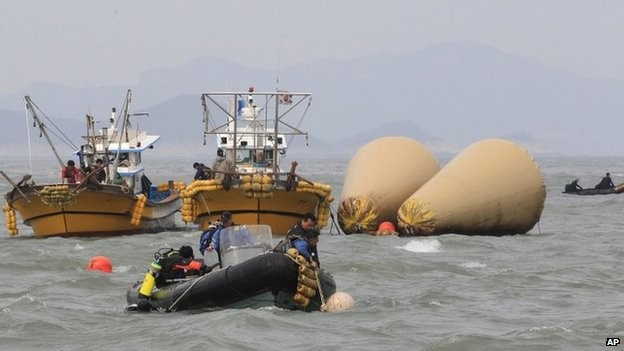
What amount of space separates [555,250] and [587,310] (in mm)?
10565

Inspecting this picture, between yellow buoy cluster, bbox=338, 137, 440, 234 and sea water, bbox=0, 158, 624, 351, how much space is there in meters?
0.85

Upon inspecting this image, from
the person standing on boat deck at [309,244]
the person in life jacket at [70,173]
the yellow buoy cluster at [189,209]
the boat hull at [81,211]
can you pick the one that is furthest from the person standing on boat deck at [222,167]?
the person standing on boat deck at [309,244]

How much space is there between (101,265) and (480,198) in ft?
34.2

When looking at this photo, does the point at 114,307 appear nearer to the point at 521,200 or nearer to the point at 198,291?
the point at 198,291

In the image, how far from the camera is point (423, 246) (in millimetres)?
30422

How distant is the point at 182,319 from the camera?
18.6 m

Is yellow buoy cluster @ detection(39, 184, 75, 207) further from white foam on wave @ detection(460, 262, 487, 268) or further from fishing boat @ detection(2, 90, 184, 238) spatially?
white foam on wave @ detection(460, 262, 487, 268)

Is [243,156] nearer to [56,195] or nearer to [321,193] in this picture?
[321,193]

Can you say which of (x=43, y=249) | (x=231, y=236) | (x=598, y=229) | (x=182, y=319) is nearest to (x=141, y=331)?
(x=182, y=319)

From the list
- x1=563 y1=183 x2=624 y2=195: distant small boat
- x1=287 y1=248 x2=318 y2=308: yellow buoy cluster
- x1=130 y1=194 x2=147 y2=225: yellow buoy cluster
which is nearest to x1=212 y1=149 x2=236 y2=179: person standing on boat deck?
x1=130 y1=194 x2=147 y2=225: yellow buoy cluster

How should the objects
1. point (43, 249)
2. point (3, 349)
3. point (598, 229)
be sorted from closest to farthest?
1. point (3, 349)
2. point (43, 249)
3. point (598, 229)

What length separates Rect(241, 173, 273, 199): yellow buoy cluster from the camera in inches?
1228

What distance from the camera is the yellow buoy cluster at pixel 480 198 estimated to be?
32.4 meters

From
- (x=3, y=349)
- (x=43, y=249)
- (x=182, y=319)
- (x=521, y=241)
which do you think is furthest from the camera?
(x=521, y=241)
